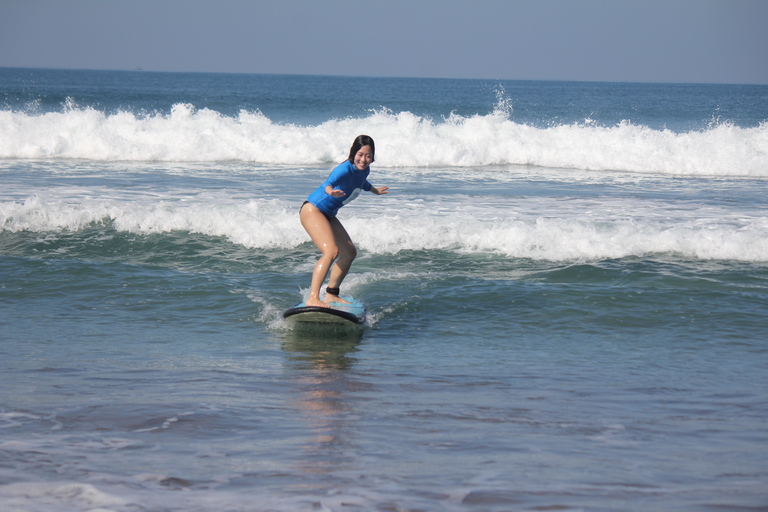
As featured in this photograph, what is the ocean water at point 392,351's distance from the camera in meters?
3.60

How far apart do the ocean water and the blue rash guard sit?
4.44 feet

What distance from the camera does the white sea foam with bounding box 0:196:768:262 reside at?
10406 mm

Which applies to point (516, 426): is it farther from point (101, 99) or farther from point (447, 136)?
point (101, 99)

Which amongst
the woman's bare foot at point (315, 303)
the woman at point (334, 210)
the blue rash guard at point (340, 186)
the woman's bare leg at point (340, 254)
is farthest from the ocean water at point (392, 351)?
the blue rash guard at point (340, 186)

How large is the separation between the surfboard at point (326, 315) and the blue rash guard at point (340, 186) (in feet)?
3.18

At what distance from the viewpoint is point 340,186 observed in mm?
6699

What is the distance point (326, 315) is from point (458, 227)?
499cm

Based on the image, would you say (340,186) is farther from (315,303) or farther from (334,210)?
(315,303)

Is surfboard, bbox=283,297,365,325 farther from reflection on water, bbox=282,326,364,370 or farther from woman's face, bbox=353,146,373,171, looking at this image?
woman's face, bbox=353,146,373,171

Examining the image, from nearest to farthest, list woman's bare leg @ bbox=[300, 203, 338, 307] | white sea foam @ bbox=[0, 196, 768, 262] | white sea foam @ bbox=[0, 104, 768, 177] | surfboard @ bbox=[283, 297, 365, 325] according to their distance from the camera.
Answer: woman's bare leg @ bbox=[300, 203, 338, 307] → surfboard @ bbox=[283, 297, 365, 325] → white sea foam @ bbox=[0, 196, 768, 262] → white sea foam @ bbox=[0, 104, 768, 177]

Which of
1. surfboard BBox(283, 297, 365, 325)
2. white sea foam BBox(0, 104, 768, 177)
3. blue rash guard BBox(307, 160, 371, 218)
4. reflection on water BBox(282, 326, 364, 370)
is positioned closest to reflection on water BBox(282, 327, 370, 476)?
reflection on water BBox(282, 326, 364, 370)

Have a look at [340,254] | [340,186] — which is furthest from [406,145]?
[340,186]

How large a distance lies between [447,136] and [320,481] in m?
22.8

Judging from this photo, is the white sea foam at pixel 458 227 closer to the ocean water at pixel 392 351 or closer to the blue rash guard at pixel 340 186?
the ocean water at pixel 392 351
